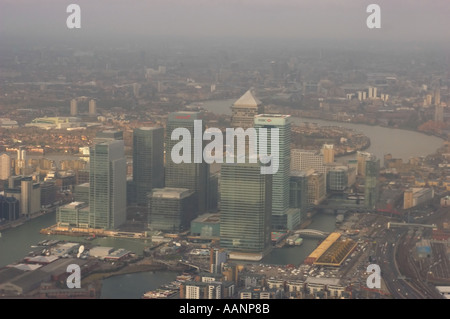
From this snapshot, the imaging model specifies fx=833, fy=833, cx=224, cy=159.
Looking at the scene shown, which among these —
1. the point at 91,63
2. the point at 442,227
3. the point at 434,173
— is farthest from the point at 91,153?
the point at 91,63

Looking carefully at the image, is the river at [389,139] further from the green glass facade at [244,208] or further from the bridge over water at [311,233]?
the green glass facade at [244,208]

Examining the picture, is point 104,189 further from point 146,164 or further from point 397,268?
point 397,268

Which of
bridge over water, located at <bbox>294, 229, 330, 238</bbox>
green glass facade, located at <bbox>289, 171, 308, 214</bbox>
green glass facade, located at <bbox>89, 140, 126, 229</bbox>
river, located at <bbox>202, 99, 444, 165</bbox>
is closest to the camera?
bridge over water, located at <bbox>294, 229, 330, 238</bbox>

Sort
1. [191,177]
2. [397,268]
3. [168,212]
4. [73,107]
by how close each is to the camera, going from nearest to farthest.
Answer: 1. [397,268]
2. [168,212]
3. [191,177]
4. [73,107]

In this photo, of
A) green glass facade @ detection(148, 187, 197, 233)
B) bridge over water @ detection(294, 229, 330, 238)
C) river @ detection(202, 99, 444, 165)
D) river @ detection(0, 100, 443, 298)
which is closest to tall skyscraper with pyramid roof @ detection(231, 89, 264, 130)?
river @ detection(202, 99, 444, 165)

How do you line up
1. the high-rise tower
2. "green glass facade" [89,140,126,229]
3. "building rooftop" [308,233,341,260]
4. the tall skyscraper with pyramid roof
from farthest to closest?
the high-rise tower < the tall skyscraper with pyramid roof < "green glass facade" [89,140,126,229] < "building rooftop" [308,233,341,260]

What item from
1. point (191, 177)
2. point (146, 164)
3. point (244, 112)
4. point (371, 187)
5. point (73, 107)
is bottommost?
point (371, 187)

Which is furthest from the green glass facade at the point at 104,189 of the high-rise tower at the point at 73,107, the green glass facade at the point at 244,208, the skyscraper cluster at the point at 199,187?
the high-rise tower at the point at 73,107

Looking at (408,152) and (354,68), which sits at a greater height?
(354,68)

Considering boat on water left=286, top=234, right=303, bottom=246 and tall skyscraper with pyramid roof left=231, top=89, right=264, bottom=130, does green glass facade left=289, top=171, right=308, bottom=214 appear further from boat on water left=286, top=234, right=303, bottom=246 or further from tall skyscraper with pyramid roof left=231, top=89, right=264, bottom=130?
tall skyscraper with pyramid roof left=231, top=89, right=264, bottom=130

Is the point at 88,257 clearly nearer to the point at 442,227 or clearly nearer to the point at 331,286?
the point at 331,286

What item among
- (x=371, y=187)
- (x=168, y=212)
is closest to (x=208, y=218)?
(x=168, y=212)
